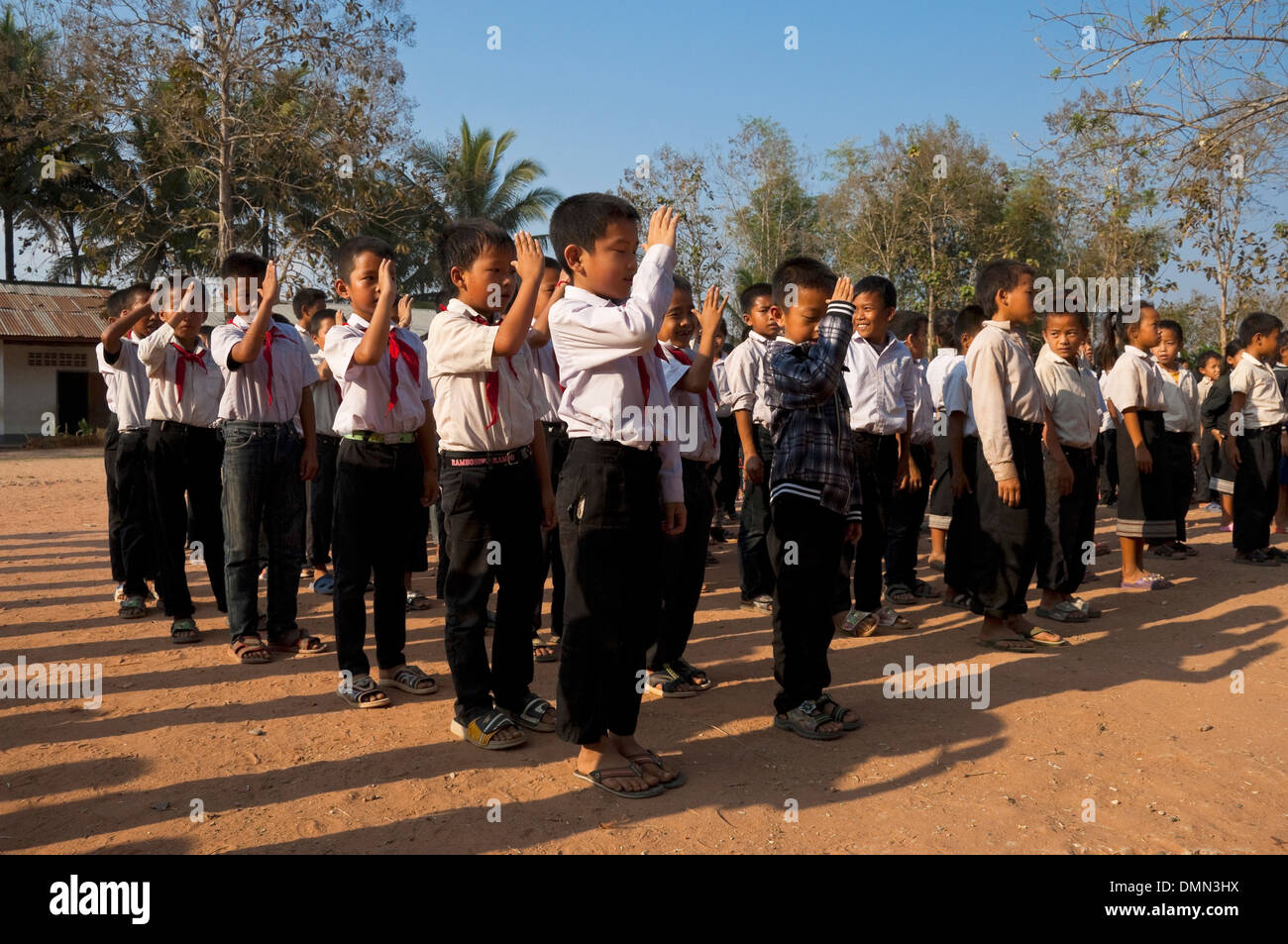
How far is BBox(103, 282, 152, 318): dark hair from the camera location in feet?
18.6

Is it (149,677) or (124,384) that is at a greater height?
(124,384)

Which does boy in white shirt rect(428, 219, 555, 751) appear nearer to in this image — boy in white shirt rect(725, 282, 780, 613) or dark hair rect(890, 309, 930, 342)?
boy in white shirt rect(725, 282, 780, 613)

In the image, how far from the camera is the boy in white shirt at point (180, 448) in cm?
552

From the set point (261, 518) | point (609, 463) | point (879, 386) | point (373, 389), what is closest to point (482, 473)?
point (609, 463)

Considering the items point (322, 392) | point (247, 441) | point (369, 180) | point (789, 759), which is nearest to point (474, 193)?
point (369, 180)

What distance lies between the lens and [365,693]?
14.4 feet

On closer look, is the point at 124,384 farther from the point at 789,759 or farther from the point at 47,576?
the point at 789,759

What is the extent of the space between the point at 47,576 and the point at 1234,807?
26.4 ft

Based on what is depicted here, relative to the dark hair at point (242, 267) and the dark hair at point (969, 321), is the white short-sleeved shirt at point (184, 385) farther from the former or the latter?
the dark hair at point (969, 321)

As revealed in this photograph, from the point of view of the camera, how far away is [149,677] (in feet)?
16.0

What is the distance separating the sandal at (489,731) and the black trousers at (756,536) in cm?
266

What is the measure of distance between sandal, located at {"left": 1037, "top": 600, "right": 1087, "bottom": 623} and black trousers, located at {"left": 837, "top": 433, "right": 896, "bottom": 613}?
126cm

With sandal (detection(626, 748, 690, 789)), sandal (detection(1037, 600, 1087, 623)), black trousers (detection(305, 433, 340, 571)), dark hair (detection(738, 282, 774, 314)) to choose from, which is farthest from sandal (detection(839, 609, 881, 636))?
black trousers (detection(305, 433, 340, 571))
